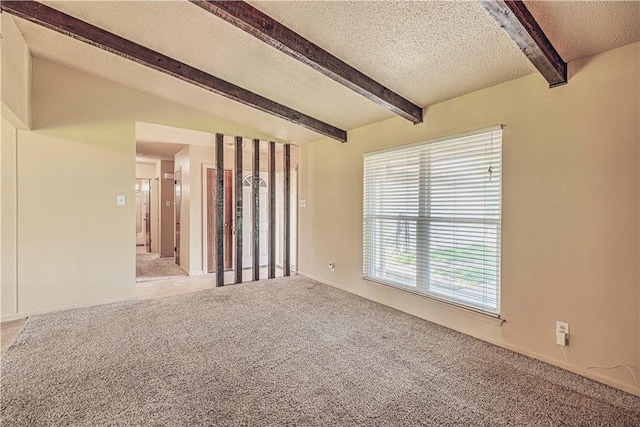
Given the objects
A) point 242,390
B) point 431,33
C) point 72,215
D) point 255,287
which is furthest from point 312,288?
point 431,33

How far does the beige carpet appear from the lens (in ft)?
18.1

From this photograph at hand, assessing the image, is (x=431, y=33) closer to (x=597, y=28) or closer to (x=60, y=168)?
(x=597, y=28)

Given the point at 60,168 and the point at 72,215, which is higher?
the point at 60,168

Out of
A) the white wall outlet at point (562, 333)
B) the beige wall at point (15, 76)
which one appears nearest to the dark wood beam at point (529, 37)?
the white wall outlet at point (562, 333)

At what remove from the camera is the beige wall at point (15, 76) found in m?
2.56

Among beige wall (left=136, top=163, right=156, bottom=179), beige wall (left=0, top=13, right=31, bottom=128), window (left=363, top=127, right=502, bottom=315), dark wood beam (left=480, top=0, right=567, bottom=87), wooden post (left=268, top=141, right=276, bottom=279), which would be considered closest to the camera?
dark wood beam (left=480, top=0, right=567, bottom=87)

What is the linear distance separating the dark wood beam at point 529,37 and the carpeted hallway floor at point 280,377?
220 cm

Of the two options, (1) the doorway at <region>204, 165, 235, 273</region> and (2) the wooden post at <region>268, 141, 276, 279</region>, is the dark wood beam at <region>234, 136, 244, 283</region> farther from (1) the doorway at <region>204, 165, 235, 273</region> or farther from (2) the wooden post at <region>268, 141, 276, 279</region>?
(1) the doorway at <region>204, 165, 235, 273</region>

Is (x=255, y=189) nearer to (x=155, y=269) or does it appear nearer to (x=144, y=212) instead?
(x=155, y=269)

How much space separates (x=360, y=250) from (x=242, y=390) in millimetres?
2517

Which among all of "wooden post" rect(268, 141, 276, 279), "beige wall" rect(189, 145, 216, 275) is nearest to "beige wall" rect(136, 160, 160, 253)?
"beige wall" rect(189, 145, 216, 275)

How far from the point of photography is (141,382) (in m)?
2.08

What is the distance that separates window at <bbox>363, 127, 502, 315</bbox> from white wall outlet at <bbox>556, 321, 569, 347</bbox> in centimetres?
44

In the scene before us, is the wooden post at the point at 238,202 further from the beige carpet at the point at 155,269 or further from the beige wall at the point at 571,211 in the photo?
the beige wall at the point at 571,211
